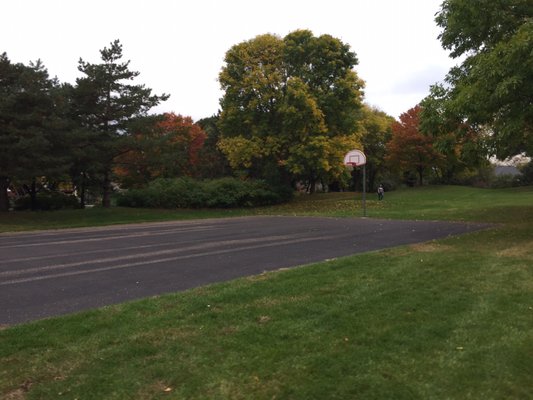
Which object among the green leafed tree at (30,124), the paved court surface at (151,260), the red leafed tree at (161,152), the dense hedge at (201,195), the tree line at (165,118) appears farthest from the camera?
the red leafed tree at (161,152)

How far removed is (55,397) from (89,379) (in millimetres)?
323

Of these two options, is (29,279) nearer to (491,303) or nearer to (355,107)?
(491,303)

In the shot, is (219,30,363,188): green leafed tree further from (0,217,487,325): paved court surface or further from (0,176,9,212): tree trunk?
(0,217,487,325): paved court surface

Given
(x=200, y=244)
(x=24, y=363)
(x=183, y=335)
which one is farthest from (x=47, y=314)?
(x=200, y=244)

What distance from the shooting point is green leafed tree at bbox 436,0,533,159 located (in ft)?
32.5

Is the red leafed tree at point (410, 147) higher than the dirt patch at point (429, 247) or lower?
higher

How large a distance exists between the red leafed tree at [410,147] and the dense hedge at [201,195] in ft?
57.0

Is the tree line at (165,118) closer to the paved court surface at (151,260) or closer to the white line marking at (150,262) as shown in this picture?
the paved court surface at (151,260)

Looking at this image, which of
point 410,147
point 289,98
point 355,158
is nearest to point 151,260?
point 355,158

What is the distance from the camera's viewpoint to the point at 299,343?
4.63m

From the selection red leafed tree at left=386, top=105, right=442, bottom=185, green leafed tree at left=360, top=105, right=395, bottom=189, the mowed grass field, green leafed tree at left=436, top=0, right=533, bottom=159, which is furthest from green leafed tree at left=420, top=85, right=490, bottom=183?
green leafed tree at left=360, top=105, right=395, bottom=189

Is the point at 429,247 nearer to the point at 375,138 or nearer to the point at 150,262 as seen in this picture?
the point at 150,262

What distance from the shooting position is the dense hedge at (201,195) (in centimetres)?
3056

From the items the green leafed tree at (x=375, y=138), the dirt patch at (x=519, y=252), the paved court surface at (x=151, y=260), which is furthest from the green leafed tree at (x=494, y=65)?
the green leafed tree at (x=375, y=138)
